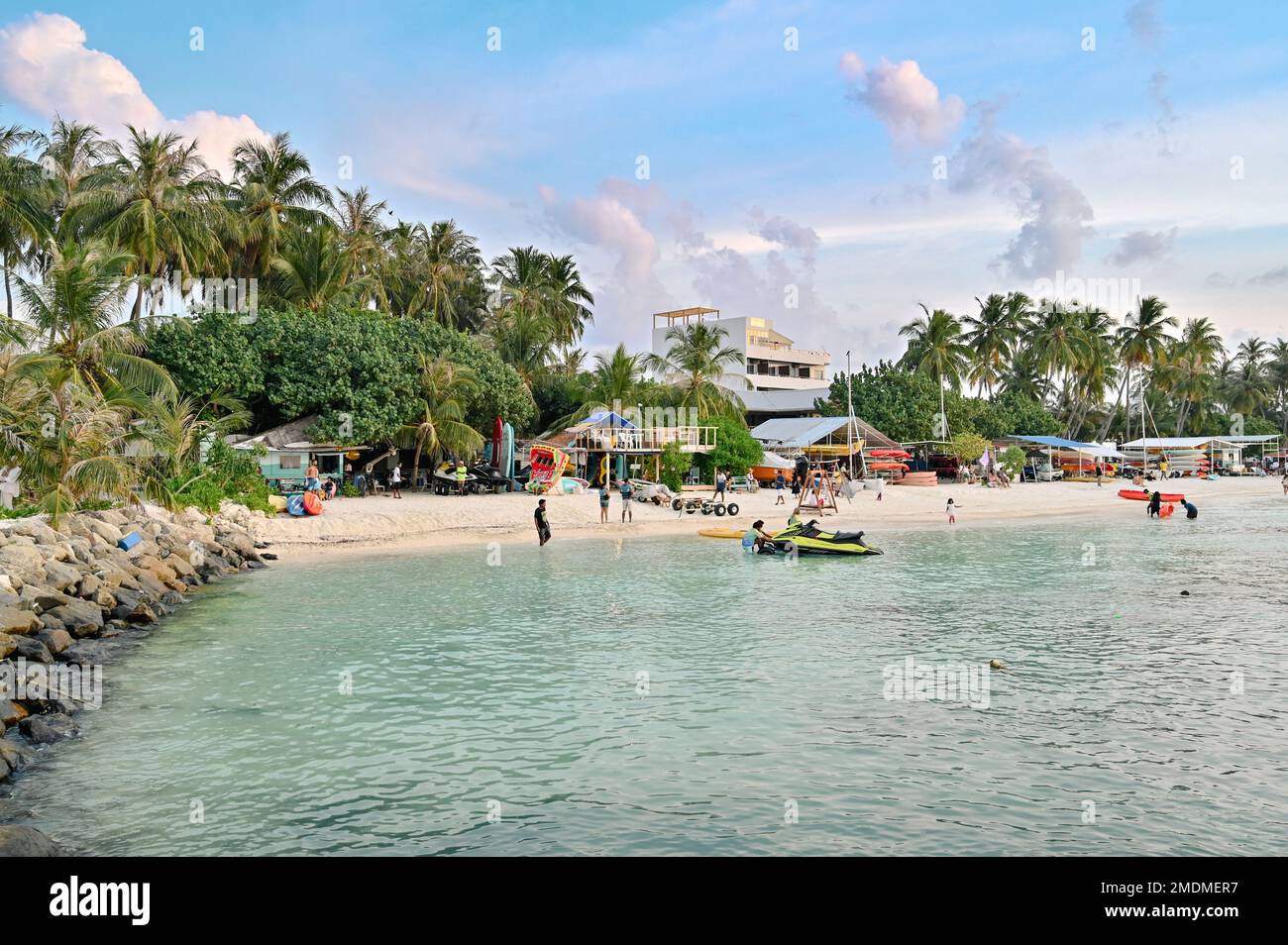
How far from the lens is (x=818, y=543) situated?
86.5 ft

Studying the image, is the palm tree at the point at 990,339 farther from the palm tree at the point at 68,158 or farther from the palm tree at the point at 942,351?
the palm tree at the point at 68,158

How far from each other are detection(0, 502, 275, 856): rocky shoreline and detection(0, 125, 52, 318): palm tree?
854cm

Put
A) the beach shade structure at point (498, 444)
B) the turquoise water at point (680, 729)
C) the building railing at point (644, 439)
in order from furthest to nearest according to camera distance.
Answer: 1. the building railing at point (644, 439)
2. the beach shade structure at point (498, 444)
3. the turquoise water at point (680, 729)

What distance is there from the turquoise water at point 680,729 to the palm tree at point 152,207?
2210 cm

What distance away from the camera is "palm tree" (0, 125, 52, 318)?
Answer: 28.0 m

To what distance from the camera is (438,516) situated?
105 feet

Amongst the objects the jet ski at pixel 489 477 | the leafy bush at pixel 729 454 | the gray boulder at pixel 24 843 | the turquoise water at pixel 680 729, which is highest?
the leafy bush at pixel 729 454

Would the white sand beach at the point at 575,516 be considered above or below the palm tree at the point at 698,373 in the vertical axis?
below

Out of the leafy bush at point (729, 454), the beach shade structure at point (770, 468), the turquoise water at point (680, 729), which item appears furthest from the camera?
the beach shade structure at point (770, 468)

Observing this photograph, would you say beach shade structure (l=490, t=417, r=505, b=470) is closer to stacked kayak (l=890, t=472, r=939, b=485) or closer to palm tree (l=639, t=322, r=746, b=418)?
palm tree (l=639, t=322, r=746, b=418)

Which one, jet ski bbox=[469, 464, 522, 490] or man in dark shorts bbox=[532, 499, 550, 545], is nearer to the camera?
man in dark shorts bbox=[532, 499, 550, 545]

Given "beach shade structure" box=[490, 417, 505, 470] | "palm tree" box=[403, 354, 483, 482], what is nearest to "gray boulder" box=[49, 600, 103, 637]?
"palm tree" box=[403, 354, 483, 482]

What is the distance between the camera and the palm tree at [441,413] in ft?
123

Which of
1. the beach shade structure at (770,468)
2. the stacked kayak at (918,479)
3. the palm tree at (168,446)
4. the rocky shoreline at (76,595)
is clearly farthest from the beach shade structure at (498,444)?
the stacked kayak at (918,479)
